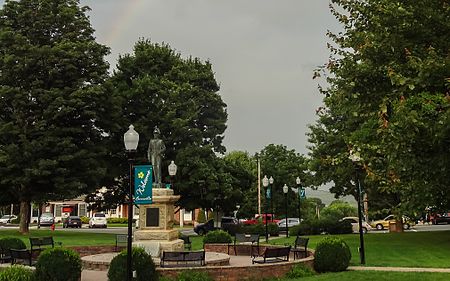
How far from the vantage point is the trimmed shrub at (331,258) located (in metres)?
15.3

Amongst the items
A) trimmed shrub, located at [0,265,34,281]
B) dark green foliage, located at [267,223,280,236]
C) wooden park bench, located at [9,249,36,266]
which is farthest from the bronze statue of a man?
dark green foliage, located at [267,223,280,236]

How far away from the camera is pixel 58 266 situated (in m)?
12.0

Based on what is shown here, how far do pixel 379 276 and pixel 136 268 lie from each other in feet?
24.0

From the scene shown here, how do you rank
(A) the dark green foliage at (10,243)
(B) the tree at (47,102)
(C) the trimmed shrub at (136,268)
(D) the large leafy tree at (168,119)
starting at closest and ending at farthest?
(C) the trimmed shrub at (136,268) → (A) the dark green foliage at (10,243) → (B) the tree at (47,102) → (D) the large leafy tree at (168,119)

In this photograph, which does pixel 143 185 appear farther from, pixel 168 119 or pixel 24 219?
pixel 24 219

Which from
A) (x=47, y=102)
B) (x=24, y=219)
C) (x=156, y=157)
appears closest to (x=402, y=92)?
(x=156, y=157)

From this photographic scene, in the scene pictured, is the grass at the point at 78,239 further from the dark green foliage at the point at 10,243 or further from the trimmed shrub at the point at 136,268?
the trimmed shrub at the point at 136,268

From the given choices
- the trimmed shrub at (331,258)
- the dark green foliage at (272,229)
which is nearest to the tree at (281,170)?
the dark green foliage at (272,229)

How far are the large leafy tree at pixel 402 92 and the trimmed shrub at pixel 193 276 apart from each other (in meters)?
5.11

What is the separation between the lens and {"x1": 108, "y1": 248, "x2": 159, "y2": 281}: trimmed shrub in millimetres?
11789

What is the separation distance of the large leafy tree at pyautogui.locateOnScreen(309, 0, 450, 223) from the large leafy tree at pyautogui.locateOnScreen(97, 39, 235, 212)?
25795mm

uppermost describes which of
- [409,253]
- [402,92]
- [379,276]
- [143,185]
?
[402,92]

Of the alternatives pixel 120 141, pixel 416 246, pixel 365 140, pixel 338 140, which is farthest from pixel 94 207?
pixel 365 140

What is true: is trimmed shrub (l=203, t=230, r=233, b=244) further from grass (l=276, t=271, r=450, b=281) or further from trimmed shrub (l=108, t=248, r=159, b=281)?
trimmed shrub (l=108, t=248, r=159, b=281)
